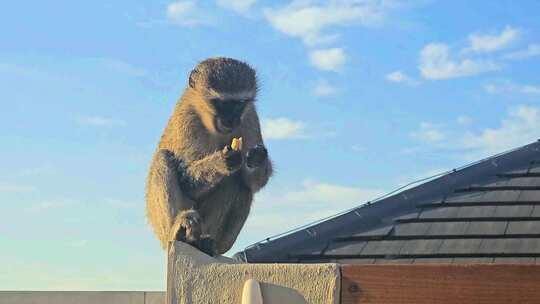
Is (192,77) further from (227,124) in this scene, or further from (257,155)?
(257,155)

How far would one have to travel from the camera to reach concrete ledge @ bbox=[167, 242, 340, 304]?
4.04 metres

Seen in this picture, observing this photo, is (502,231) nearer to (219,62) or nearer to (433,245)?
(433,245)

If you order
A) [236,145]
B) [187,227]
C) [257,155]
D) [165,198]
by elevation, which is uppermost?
[236,145]

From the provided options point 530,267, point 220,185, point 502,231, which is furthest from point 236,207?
point 530,267

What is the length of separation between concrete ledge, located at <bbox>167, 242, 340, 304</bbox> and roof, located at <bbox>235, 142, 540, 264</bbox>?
2.66 meters

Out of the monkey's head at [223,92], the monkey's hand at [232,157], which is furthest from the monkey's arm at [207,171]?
the monkey's head at [223,92]

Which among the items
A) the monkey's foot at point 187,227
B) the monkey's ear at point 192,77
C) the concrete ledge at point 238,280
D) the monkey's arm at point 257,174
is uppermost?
the monkey's ear at point 192,77

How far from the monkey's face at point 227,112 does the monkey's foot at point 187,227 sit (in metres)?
0.99

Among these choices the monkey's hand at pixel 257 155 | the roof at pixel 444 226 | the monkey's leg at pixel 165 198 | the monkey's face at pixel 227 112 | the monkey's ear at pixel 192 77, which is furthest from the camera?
the monkey's ear at pixel 192 77

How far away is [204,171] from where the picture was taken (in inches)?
245

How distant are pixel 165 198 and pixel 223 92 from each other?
100 cm

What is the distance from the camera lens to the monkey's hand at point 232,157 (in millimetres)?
5816

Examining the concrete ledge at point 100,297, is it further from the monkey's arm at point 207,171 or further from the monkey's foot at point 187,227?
the monkey's arm at point 207,171

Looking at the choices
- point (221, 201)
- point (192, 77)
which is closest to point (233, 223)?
point (221, 201)
